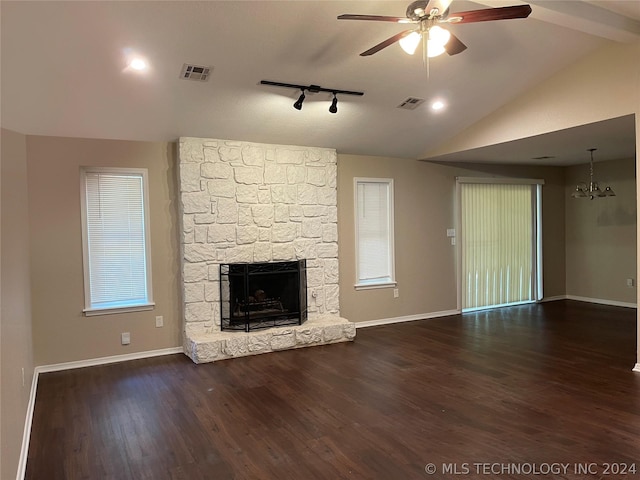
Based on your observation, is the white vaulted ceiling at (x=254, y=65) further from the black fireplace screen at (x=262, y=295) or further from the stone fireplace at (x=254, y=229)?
the black fireplace screen at (x=262, y=295)

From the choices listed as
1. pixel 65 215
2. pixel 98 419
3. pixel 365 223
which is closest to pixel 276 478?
Answer: pixel 98 419

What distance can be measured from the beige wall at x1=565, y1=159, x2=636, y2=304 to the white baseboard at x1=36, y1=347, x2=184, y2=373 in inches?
263

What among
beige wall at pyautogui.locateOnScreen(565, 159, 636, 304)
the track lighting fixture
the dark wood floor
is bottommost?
the dark wood floor

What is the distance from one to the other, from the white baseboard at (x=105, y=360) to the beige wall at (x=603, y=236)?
6684mm

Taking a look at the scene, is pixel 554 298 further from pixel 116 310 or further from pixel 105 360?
pixel 105 360

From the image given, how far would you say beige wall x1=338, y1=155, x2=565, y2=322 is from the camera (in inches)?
241

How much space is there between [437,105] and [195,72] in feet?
8.60

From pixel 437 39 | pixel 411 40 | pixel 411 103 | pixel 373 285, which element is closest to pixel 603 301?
pixel 373 285

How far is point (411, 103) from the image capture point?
16.2 ft

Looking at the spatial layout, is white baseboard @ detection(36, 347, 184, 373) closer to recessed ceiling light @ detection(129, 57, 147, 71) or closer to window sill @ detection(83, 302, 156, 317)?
window sill @ detection(83, 302, 156, 317)

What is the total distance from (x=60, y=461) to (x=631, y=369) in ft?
15.1

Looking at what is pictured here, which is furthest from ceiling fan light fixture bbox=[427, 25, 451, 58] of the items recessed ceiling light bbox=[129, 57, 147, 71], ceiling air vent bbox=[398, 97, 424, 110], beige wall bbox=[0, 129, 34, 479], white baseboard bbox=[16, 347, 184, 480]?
white baseboard bbox=[16, 347, 184, 480]

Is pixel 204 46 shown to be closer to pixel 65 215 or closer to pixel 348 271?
pixel 65 215

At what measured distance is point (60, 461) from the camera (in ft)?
9.16
